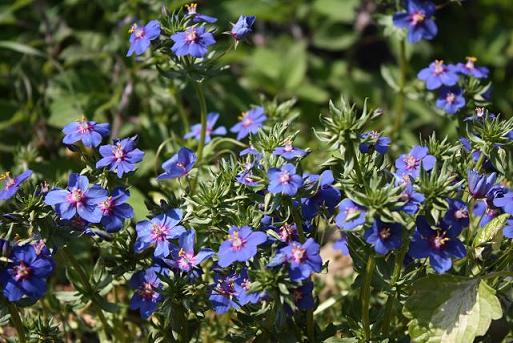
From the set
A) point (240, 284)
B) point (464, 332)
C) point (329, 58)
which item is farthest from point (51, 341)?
point (329, 58)

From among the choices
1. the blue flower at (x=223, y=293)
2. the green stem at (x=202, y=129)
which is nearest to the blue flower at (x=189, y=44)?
the green stem at (x=202, y=129)

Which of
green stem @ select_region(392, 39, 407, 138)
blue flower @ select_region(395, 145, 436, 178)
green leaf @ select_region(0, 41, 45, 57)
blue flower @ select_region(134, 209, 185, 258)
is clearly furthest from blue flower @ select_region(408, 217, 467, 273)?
green leaf @ select_region(0, 41, 45, 57)

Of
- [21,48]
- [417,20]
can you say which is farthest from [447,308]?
[21,48]

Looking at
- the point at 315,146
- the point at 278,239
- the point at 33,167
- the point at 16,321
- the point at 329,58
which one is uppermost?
the point at 278,239

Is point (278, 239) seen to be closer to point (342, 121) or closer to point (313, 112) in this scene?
point (342, 121)

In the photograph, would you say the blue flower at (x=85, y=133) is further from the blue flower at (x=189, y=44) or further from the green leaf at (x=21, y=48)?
the green leaf at (x=21, y=48)

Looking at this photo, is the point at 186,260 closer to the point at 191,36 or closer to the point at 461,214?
the point at 191,36

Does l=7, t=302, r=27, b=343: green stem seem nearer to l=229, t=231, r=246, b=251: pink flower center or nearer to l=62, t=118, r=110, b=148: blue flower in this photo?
l=62, t=118, r=110, b=148: blue flower
